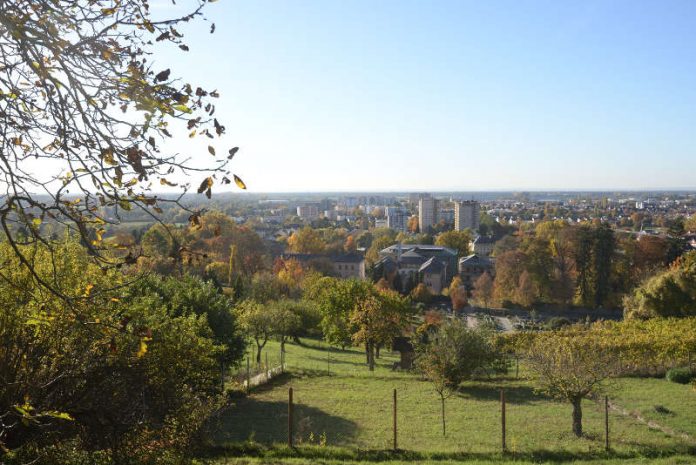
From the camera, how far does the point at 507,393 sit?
1538 centimetres


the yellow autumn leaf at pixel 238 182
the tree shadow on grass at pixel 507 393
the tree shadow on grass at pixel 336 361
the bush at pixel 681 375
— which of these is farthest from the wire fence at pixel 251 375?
the yellow autumn leaf at pixel 238 182

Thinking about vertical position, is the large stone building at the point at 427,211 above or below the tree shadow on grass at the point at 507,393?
above

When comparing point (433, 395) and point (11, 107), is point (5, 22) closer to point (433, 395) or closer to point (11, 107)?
point (11, 107)

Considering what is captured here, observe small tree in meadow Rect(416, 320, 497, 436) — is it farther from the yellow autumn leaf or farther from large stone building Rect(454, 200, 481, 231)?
large stone building Rect(454, 200, 481, 231)

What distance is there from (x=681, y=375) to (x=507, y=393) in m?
5.35

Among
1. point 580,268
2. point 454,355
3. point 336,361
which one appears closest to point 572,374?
point 454,355

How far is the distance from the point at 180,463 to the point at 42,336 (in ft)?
6.95

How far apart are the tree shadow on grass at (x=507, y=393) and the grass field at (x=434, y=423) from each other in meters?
0.03

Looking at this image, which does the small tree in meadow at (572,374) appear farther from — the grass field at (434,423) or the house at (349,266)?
the house at (349,266)

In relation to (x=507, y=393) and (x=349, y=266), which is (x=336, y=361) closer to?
(x=507, y=393)

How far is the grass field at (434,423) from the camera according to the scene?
9.17 metres

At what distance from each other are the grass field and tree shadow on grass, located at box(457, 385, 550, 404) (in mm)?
27

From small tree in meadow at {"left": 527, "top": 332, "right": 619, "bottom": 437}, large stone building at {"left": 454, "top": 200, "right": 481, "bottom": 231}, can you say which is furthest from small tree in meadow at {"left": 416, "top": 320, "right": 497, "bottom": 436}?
large stone building at {"left": 454, "top": 200, "right": 481, "bottom": 231}

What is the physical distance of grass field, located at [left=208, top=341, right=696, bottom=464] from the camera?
9.17 metres
